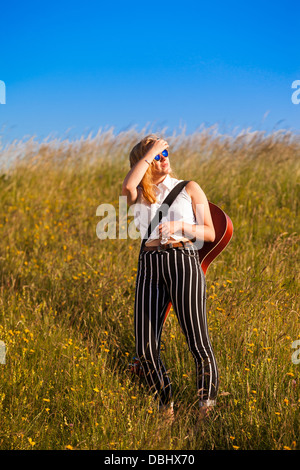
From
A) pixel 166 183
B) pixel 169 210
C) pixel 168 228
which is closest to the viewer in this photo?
pixel 168 228

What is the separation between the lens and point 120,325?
429cm

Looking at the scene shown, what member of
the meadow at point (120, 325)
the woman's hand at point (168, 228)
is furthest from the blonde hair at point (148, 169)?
the meadow at point (120, 325)

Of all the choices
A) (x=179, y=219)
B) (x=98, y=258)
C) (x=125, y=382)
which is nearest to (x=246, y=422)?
(x=125, y=382)

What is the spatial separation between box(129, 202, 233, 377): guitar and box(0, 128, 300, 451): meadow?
1.58 ft

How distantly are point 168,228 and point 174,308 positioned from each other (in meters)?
0.56

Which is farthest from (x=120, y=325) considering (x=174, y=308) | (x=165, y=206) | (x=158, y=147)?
(x=158, y=147)

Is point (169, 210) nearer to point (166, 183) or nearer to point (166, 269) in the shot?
point (166, 183)

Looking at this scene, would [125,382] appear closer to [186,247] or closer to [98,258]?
[186,247]

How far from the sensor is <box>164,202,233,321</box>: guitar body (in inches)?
131

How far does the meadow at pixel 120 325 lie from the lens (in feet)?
9.78

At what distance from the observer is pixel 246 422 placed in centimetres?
295

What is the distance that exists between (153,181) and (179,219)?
36 cm

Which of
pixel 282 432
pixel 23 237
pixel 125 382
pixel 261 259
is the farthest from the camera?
pixel 23 237

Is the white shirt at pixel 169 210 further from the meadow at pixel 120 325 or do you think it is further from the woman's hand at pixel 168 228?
the meadow at pixel 120 325
